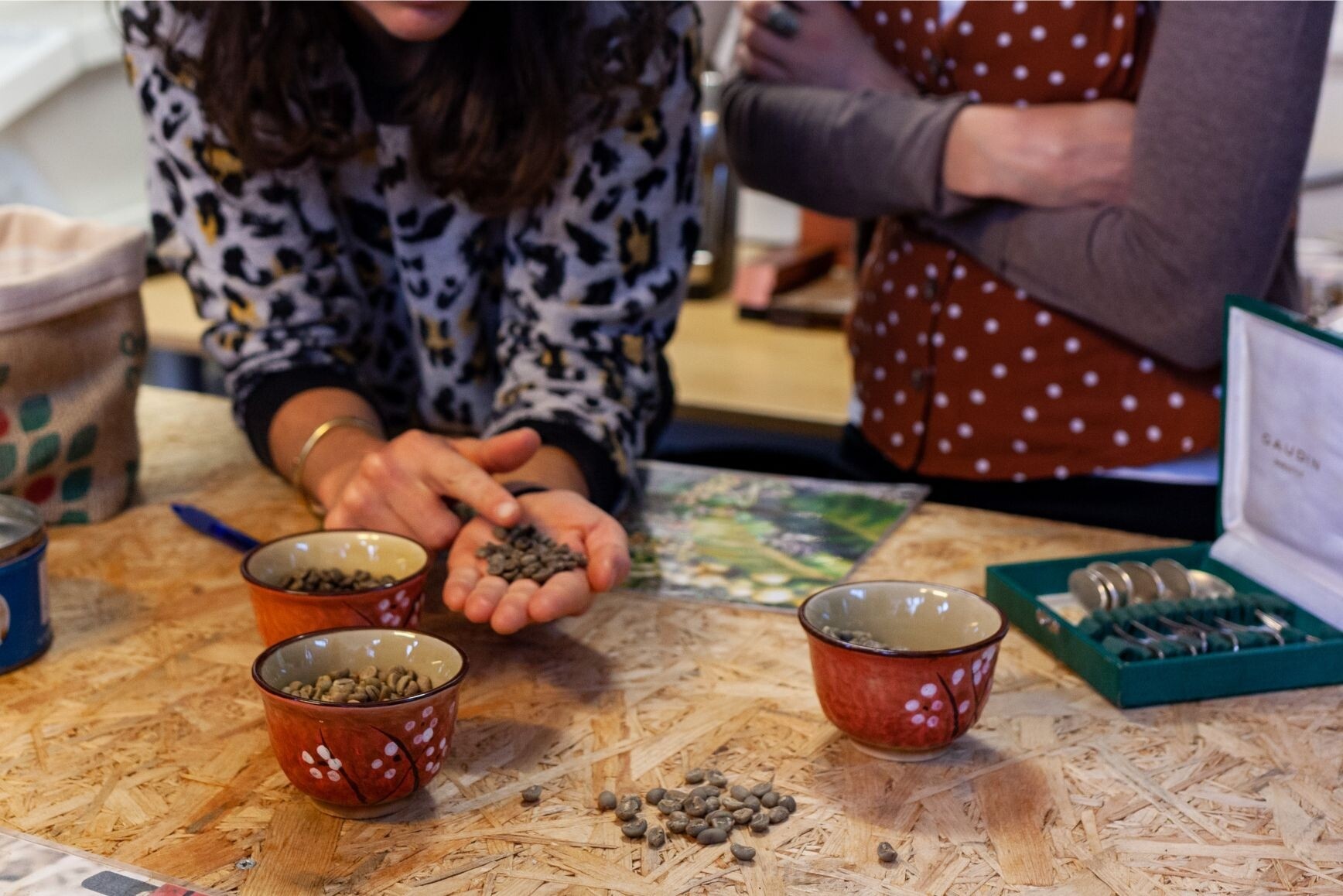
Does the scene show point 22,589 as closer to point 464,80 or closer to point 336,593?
point 336,593

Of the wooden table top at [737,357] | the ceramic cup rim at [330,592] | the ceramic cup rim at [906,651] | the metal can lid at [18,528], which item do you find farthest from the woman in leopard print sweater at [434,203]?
the wooden table top at [737,357]

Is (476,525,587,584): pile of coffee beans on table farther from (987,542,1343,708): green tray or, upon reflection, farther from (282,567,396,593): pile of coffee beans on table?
(987,542,1343,708): green tray

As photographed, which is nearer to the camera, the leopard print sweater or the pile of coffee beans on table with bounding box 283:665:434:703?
the pile of coffee beans on table with bounding box 283:665:434:703

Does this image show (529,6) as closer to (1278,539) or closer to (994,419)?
(994,419)

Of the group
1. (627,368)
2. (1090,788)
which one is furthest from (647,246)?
(1090,788)

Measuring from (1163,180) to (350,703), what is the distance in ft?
2.70

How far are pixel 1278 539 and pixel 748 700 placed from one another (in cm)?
42

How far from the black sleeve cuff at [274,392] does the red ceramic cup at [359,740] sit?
19.0 inches

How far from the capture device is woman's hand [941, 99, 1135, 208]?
3.95 ft

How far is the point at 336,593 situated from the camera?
835 millimetres

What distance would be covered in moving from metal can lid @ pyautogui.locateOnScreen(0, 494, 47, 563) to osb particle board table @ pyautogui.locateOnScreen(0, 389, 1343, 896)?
0.27 ft

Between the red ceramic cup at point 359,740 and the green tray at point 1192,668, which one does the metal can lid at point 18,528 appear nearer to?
the red ceramic cup at point 359,740

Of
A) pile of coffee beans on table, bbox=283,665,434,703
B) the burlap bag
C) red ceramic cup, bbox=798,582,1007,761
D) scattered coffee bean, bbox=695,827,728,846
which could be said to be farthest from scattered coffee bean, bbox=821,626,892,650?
the burlap bag

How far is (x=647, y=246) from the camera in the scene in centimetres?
123
